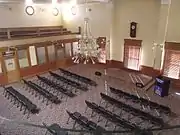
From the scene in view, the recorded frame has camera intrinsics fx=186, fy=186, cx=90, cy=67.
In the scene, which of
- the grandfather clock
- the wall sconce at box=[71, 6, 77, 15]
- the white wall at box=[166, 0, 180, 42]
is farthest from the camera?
the wall sconce at box=[71, 6, 77, 15]

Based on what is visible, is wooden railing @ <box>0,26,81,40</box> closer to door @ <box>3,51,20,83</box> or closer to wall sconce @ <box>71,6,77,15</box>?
door @ <box>3,51,20,83</box>

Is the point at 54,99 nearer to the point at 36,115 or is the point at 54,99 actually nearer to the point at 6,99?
the point at 36,115

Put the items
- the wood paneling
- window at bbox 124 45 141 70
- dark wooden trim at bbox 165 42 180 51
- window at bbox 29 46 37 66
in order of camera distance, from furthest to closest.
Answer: window at bbox 29 46 37 66
window at bbox 124 45 141 70
the wood paneling
dark wooden trim at bbox 165 42 180 51

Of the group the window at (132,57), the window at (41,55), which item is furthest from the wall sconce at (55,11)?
the window at (132,57)

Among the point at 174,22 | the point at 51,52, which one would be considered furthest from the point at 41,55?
the point at 174,22

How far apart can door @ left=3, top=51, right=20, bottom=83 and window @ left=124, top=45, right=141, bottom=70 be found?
7.62 metres

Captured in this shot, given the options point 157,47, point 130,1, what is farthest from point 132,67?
point 130,1

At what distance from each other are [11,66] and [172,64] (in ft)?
33.2

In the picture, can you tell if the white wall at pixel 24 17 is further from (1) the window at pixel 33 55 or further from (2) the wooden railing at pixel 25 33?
(1) the window at pixel 33 55

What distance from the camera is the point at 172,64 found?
10.9m

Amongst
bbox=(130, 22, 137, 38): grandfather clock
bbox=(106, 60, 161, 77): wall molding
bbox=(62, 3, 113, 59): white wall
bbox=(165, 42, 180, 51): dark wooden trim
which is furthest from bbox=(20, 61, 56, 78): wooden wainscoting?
bbox=(165, 42, 180, 51): dark wooden trim

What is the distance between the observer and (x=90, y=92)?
404 inches

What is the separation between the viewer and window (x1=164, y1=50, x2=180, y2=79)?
10.7m

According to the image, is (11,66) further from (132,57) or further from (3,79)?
(132,57)
